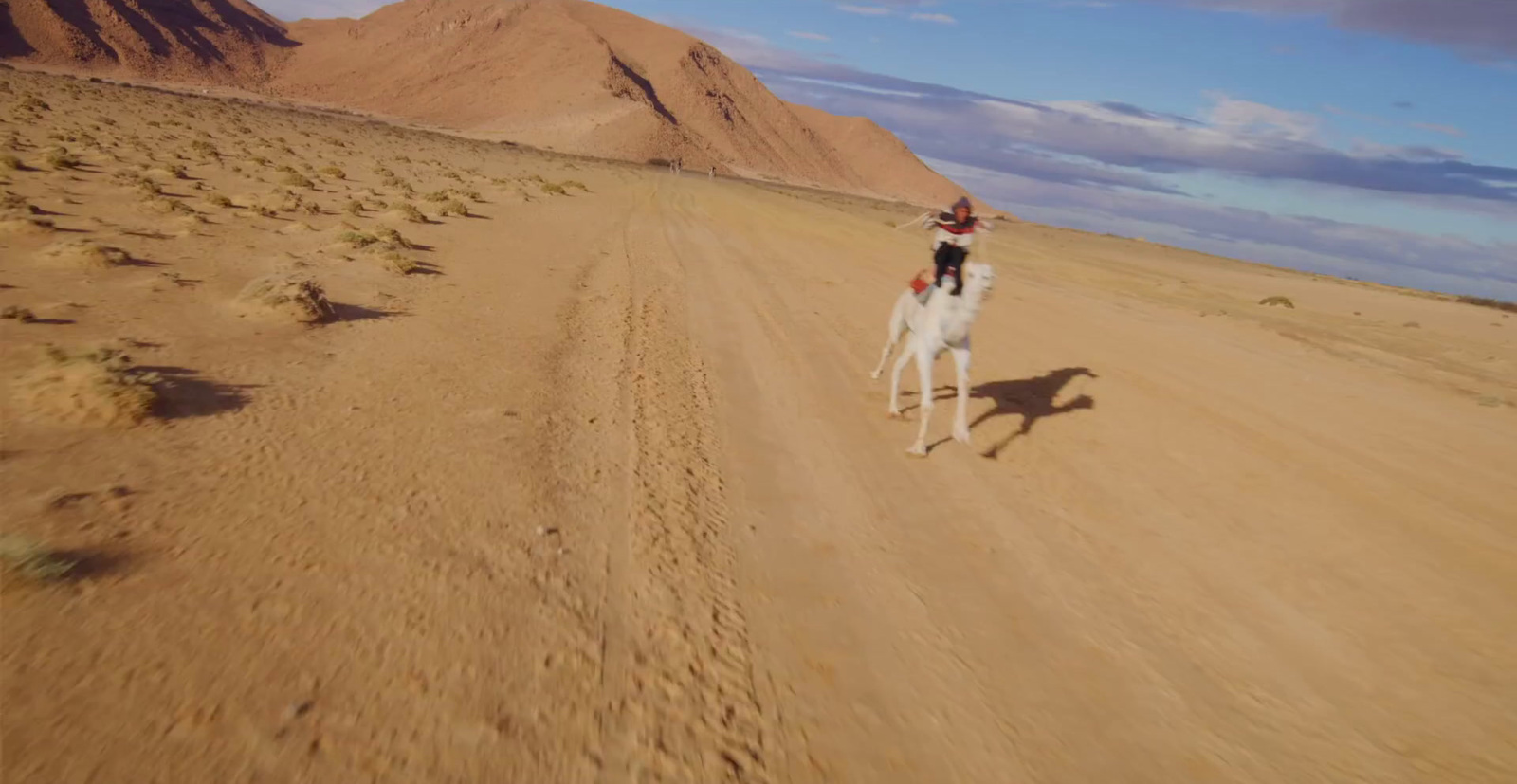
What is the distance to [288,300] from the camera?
28.4ft

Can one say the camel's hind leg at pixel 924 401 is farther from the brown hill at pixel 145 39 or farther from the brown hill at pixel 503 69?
the brown hill at pixel 145 39

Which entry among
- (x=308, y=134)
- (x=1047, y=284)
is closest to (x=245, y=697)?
(x=1047, y=284)

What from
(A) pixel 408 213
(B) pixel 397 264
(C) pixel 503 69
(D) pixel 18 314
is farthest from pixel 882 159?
(D) pixel 18 314

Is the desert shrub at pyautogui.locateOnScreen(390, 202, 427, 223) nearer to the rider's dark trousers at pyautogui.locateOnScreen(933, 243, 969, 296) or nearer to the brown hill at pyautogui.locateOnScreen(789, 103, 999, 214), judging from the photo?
the rider's dark trousers at pyautogui.locateOnScreen(933, 243, 969, 296)

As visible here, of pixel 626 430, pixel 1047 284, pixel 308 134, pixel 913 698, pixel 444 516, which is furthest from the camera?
pixel 308 134

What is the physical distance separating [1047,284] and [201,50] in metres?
138

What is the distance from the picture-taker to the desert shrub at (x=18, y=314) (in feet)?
23.8

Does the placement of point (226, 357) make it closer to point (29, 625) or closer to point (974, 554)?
point (29, 625)

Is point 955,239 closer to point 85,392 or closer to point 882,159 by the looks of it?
point 85,392

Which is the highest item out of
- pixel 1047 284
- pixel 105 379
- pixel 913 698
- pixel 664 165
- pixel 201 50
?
pixel 201 50

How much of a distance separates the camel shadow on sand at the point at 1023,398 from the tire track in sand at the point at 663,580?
10.7 ft

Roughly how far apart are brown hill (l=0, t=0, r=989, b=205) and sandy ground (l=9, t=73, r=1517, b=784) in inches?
3779

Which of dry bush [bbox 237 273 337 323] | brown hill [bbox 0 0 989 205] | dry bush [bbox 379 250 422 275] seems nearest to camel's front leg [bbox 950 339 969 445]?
dry bush [bbox 237 273 337 323]

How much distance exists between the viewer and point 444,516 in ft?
16.3
